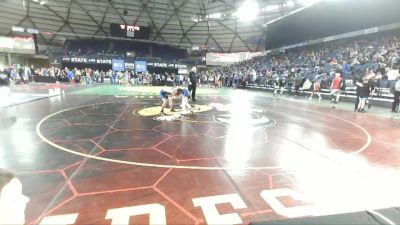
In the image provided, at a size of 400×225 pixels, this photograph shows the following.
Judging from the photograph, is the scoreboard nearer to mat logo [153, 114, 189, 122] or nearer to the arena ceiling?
the arena ceiling

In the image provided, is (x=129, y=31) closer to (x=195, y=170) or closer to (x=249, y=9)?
(x=249, y=9)

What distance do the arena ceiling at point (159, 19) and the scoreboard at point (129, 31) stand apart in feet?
3.05

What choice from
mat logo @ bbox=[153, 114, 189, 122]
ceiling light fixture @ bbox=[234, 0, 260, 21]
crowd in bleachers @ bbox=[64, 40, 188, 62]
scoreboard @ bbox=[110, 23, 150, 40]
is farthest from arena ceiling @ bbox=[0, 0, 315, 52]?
mat logo @ bbox=[153, 114, 189, 122]

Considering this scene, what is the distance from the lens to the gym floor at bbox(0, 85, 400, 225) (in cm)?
292

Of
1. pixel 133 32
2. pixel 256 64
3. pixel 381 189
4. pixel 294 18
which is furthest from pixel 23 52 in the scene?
pixel 381 189

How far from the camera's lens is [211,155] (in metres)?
4.91

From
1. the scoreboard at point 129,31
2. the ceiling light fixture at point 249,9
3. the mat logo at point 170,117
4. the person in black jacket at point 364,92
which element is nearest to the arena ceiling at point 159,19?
the ceiling light fixture at point 249,9

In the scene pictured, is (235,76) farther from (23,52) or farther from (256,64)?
(23,52)

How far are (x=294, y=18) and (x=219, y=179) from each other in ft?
102

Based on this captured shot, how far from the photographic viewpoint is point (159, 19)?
40.1 metres

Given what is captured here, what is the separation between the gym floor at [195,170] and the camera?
2.92 meters

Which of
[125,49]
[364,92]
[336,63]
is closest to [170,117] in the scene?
[364,92]

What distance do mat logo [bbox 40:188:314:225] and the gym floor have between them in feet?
0.04

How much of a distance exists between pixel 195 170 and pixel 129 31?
4022 centimetres
